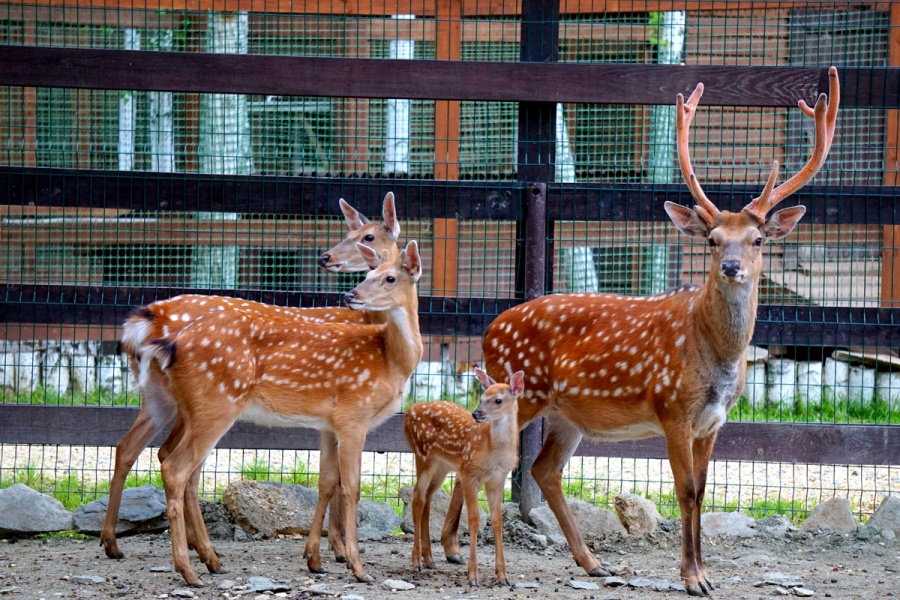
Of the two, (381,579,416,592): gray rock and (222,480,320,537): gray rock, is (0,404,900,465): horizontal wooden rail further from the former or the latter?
(381,579,416,592): gray rock

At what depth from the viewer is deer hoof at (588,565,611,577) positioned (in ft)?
19.1

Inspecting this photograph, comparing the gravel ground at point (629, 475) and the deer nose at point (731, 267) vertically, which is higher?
the deer nose at point (731, 267)

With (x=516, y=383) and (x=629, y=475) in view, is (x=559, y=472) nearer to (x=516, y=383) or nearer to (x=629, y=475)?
(x=516, y=383)

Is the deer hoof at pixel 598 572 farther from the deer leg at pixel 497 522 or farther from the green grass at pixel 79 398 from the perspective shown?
the green grass at pixel 79 398

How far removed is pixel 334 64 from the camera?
22.0 feet

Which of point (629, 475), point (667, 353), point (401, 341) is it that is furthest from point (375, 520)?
point (629, 475)

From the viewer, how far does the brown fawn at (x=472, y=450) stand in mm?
5539

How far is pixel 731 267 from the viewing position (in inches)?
206


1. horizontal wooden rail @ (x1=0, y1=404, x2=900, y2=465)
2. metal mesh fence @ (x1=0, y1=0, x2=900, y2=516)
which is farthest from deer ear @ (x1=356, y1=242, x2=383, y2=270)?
metal mesh fence @ (x1=0, y1=0, x2=900, y2=516)

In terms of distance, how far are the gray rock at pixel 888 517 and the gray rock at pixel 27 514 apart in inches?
183

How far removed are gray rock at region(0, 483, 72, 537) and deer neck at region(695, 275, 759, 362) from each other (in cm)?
375

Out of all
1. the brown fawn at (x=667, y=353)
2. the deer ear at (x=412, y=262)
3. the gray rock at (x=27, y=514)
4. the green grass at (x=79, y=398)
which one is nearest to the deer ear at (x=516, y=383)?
the brown fawn at (x=667, y=353)

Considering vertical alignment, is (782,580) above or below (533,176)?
below

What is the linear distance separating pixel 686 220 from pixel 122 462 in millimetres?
3166
